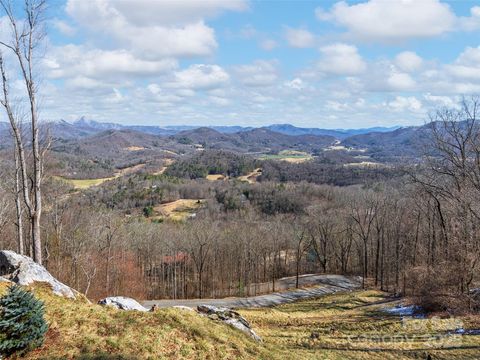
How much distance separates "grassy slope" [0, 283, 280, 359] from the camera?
9680 millimetres

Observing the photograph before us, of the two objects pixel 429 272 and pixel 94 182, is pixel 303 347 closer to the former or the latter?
pixel 429 272

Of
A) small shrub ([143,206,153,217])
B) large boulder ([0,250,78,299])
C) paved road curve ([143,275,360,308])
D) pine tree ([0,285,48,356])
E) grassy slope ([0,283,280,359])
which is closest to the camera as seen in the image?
pine tree ([0,285,48,356])

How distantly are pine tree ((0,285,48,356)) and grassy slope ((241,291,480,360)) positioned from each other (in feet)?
30.4

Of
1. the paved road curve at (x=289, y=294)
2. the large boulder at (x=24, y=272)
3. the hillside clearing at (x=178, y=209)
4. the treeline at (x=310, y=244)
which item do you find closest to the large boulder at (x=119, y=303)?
the large boulder at (x=24, y=272)

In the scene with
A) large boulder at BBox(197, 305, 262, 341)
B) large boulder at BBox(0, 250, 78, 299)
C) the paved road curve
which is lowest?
the paved road curve

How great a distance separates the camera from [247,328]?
15008 millimetres

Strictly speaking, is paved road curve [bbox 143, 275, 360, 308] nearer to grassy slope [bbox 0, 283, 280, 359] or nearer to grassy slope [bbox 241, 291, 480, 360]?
grassy slope [bbox 241, 291, 480, 360]

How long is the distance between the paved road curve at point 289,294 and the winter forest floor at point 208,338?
21370 millimetres

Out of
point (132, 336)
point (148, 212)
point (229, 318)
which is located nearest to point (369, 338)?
point (229, 318)

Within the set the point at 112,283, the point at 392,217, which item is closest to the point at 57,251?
the point at 112,283

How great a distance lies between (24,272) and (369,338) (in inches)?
676

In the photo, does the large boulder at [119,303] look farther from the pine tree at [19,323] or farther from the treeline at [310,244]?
the treeline at [310,244]

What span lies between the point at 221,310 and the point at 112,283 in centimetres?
3331

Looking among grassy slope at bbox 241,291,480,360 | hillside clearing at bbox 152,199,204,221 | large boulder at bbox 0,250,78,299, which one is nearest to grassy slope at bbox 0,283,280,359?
large boulder at bbox 0,250,78,299
